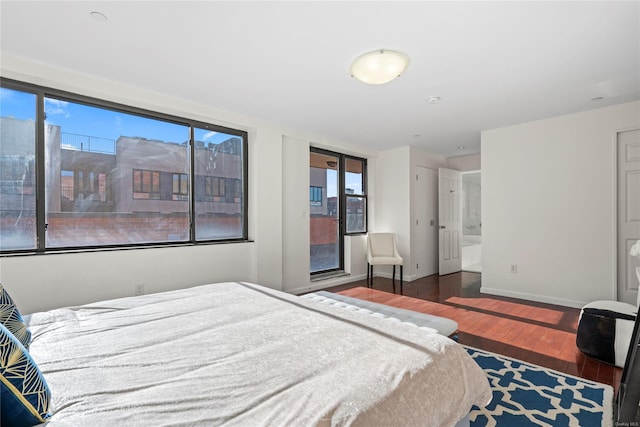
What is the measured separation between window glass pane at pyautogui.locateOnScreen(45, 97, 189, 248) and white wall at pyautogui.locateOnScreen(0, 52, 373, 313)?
23 centimetres

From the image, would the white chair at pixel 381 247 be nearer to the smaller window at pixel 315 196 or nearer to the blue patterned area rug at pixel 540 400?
the smaller window at pixel 315 196

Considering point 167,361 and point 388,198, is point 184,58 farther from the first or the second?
point 388,198

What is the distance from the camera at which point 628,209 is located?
11.5 ft

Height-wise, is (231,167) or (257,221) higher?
(231,167)

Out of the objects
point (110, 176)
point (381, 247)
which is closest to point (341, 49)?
point (110, 176)

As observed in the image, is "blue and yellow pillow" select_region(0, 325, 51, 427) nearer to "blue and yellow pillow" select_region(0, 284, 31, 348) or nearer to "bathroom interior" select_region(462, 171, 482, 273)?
"blue and yellow pillow" select_region(0, 284, 31, 348)

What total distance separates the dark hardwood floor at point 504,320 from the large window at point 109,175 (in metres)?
2.53

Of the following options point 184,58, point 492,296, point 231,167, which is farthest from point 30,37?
point 492,296

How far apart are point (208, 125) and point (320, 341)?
3.32 metres

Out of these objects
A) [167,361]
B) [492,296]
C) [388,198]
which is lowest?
[492,296]

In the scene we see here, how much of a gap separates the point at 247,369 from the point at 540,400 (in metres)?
1.94

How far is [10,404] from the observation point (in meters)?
0.81

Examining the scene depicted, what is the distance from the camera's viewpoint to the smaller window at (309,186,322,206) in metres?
5.12

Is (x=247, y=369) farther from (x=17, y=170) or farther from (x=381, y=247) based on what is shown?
(x=381, y=247)
